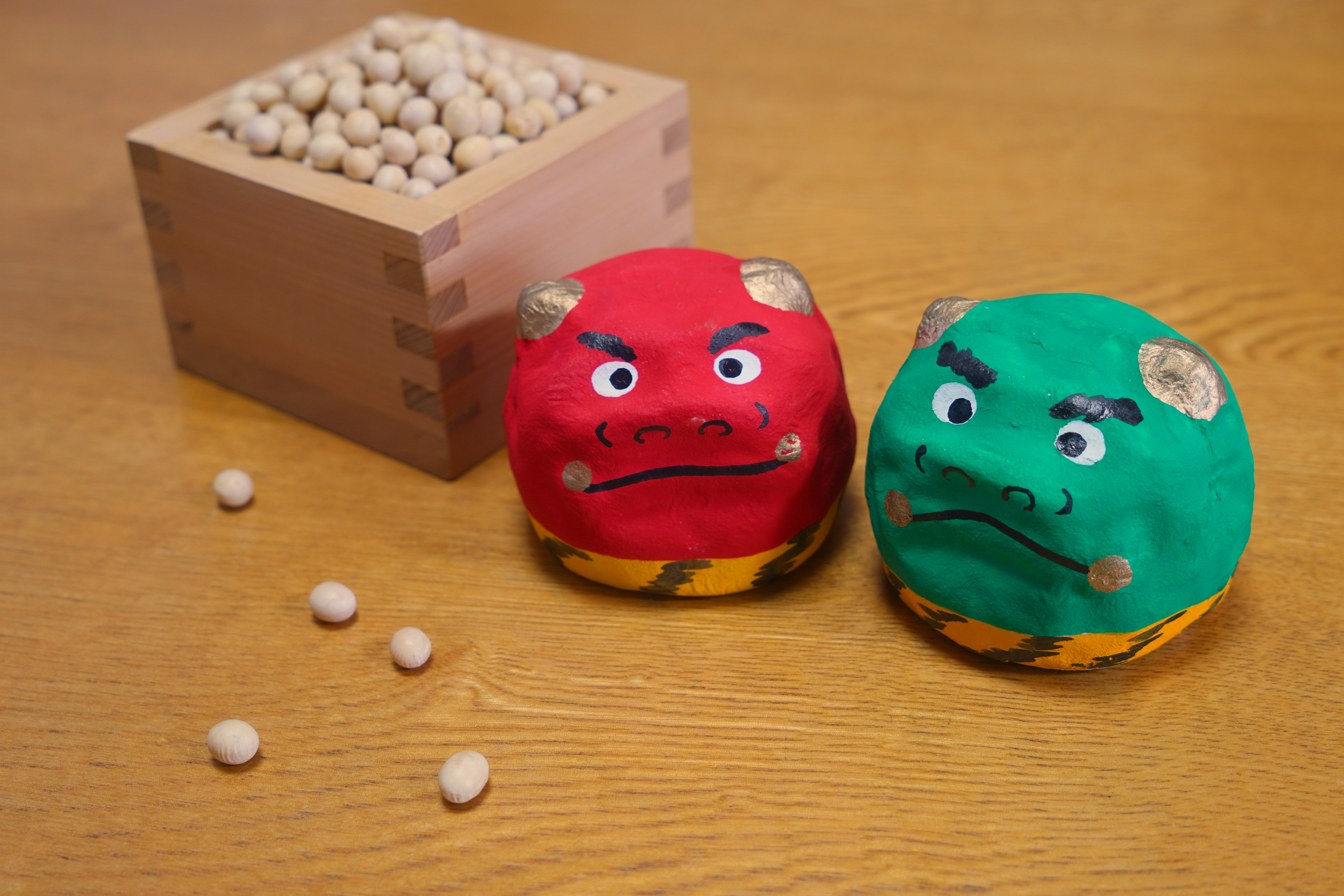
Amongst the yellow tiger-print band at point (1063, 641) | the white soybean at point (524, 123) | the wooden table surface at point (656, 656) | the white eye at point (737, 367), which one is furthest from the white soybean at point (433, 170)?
the yellow tiger-print band at point (1063, 641)

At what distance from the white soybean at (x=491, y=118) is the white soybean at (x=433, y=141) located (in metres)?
0.05

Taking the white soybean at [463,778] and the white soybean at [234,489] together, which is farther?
the white soybean at [234,489]

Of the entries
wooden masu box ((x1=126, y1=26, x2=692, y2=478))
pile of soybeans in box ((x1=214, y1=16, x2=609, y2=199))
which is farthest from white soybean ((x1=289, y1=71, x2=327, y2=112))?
wooden masu box ((x1=126, y1=26, x2=692, y2=478))

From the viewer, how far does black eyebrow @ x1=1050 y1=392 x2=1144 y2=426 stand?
3.44ft

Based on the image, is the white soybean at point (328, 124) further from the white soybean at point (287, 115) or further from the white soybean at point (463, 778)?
the white soybean at point (463, 778)

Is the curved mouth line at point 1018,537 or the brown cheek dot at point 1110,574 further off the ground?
the curved mouth line at point 1018,537

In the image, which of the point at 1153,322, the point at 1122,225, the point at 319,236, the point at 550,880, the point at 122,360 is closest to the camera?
the point at 550,880

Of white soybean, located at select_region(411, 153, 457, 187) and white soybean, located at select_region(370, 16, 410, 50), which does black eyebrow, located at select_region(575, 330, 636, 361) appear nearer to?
white soybean, located at select_region(411, 153, 457, 187)

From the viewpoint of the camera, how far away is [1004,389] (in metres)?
1.08

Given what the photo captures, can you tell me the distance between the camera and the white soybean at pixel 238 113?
153 cm

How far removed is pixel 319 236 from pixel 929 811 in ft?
3.12

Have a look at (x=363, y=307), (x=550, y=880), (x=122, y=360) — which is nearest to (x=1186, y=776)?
(x=550, y=880)

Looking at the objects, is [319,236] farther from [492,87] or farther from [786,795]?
[786,795]

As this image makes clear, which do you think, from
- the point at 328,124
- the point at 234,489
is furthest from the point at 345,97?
the point at 234,489
